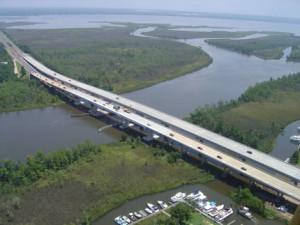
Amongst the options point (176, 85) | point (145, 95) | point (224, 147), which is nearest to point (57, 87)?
point (145, 95)

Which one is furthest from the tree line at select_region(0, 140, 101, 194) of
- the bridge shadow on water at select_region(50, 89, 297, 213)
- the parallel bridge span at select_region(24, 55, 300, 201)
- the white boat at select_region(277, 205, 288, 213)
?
the white boat at select_region(277, 205, 288, 213)

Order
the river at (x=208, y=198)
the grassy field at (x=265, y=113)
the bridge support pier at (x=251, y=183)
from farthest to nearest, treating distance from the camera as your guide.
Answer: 1. the grassy field at (x=265, y=113)
2. the bridge support pier at (x=251, y=183)
3. the river at (x=208, y=198)

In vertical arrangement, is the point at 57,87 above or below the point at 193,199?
above

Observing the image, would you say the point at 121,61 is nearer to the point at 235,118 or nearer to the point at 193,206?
the point at 235,118

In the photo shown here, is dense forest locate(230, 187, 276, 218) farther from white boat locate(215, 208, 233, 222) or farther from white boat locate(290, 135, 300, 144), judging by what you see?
white boat locate(290, 135, 300, 144)

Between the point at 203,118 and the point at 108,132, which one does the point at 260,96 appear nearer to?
the point at 203,118

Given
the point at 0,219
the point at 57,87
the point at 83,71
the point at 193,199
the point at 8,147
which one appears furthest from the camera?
the point at 83,71

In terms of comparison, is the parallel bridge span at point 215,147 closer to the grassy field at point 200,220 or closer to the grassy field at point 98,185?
the grassy field at point 98,185

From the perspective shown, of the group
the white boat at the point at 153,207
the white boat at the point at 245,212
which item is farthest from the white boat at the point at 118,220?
the white boat at the point at 245,212
